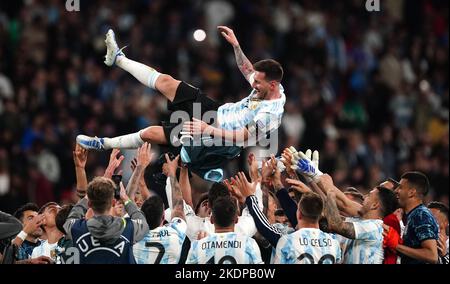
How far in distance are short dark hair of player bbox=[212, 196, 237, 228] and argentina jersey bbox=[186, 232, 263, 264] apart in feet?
0.34

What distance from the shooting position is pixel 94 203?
9.41 m

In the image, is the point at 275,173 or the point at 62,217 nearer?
the point at 62,217

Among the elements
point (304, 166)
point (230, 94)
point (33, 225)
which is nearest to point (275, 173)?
point (304, 166)

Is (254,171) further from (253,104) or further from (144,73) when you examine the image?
(144,73)

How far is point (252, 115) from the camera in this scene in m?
11.6

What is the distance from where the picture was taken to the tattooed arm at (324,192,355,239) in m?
9.86

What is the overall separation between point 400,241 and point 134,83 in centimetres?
1040

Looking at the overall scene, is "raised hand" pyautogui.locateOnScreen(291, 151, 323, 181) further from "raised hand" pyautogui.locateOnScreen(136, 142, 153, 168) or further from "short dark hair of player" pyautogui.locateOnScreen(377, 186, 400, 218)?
"raised hand" pyautogui.locateOnScreen(136, 142, 153, 168)

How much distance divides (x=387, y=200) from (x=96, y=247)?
9.05 ft

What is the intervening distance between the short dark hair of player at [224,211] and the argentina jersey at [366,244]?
3.85 ft

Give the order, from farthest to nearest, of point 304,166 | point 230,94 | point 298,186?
point 230,94, point 304,166, point 298,186

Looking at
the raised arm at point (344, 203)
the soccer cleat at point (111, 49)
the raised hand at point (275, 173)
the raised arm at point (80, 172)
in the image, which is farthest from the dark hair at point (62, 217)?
the raised arm at point (344, 203)

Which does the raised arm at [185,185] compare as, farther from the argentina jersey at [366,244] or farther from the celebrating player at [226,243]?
the argentina jersey at [366,244]

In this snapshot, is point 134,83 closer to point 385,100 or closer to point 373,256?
point 385,100
